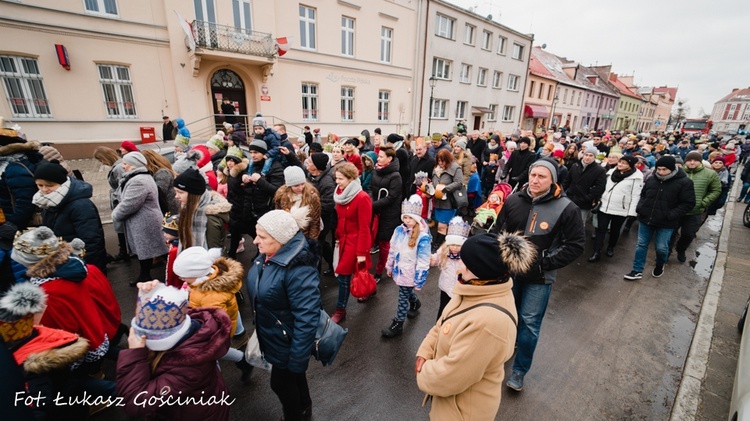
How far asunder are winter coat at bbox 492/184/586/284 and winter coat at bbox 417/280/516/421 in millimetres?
1237

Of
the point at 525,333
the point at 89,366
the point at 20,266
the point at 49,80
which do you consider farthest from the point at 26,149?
the point at 49,80

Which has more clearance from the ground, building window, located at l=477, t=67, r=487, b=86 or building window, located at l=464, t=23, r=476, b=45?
building window, located at l=464, t=23, r=476, b=45

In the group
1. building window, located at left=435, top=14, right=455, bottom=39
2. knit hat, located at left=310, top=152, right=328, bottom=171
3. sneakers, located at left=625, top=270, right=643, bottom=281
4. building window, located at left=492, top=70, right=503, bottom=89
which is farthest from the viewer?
building window, located at left=492, top=70, right=503, bottom=89

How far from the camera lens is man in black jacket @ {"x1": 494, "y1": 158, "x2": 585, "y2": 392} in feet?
9.18

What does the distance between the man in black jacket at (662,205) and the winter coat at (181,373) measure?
20.6ft

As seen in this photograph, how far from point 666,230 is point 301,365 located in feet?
20.1

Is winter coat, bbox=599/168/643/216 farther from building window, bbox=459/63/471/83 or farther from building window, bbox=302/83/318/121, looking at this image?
building window, bbox=459/63/471/83

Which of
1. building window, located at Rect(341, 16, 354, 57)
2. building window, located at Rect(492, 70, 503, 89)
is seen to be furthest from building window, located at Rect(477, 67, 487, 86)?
building window, located at Rect(341, 16, 354, 57)

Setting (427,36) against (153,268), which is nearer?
(153,268)

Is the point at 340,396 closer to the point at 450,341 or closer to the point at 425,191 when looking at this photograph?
the point at 450,341

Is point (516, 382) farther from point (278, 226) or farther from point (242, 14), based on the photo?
Result: point (242, 14)

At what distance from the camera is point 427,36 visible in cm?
2119

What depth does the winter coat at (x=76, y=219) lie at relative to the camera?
10.9ft

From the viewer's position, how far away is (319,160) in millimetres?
4500
